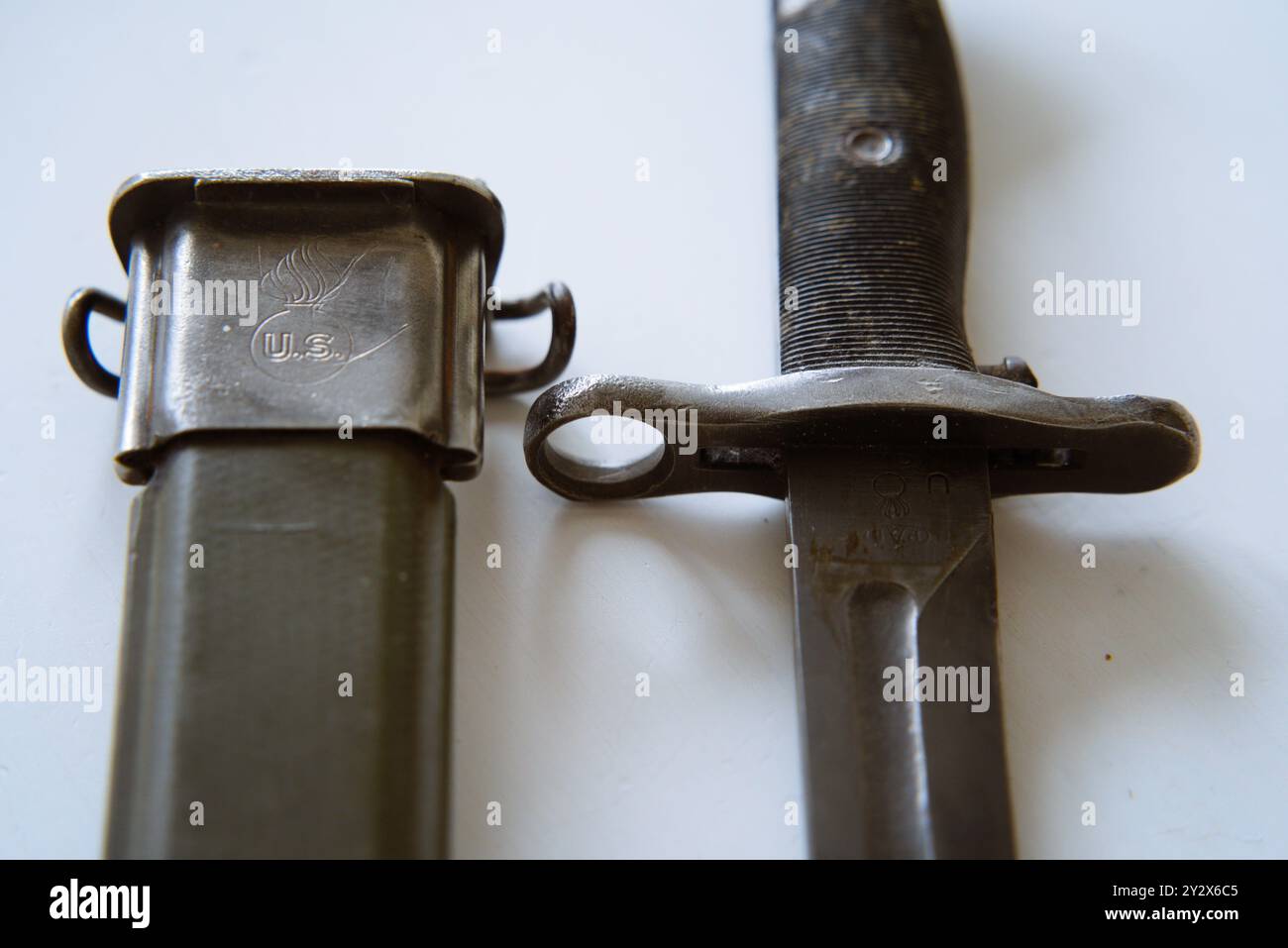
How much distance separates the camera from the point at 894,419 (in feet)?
3.15

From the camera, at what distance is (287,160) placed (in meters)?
1.31

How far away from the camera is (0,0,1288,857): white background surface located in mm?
1008

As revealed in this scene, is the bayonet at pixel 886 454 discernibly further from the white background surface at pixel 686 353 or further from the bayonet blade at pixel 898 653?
the white background surface at pixel 686 353

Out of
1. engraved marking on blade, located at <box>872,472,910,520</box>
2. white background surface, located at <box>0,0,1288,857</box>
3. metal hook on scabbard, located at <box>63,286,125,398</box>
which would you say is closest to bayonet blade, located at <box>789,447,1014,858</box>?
engraved marking on blade, located at <box>872,472,910,520</box>

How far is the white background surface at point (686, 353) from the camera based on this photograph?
3.31ft

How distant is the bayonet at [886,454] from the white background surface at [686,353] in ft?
0.34

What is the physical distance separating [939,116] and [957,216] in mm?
99

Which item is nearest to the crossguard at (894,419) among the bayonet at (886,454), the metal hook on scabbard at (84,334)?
the bayonet at (886,454)

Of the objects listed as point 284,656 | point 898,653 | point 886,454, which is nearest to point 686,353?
point 886,454

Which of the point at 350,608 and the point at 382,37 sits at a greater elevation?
the point at 382,37

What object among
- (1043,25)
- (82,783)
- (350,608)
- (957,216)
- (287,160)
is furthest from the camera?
(1043,25)

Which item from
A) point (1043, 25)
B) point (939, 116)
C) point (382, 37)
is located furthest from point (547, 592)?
point (1043, 25)

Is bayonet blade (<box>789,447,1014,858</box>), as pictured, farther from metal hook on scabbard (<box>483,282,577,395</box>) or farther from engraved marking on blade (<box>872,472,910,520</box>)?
metal hook on scabbard (<box>483,282,577,395</box>)
